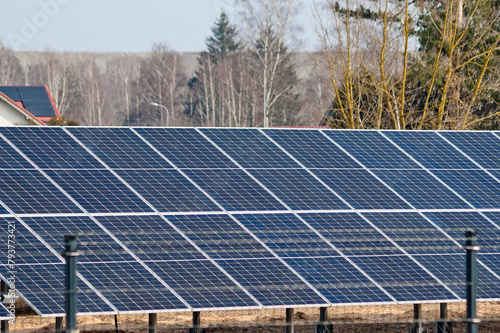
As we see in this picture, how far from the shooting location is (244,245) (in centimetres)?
1250

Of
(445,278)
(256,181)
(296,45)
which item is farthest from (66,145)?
(296,45)

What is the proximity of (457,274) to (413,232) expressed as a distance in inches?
45.2

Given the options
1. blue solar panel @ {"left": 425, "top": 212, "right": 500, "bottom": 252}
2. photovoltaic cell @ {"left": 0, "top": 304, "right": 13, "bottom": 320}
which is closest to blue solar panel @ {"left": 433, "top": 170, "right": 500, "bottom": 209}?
blue solar panel @ {"left": 425, "top": 212, "right": 500, "bottom": 252}

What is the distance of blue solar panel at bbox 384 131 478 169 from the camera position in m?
15.7

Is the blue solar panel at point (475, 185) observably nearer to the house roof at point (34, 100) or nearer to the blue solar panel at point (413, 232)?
the blue solar panel at point (413, 232)

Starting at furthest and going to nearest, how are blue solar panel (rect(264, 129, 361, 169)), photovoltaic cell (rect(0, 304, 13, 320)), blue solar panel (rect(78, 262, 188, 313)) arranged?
blue solar panel (rect(264, 129, 361, 169)) → blue solar panel (rect(78, 262, 188, 313)) → photovoltaic cell (rect(0, 304, 13, 320))

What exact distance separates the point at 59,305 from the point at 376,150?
24.9 feet

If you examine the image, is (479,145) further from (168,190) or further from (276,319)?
(168,190)

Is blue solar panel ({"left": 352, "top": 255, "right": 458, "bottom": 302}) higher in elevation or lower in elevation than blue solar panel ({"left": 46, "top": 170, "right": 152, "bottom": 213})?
lower

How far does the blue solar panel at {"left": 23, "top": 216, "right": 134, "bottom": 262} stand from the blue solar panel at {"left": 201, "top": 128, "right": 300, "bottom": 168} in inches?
134

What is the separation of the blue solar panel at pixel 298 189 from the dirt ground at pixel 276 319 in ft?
11.8

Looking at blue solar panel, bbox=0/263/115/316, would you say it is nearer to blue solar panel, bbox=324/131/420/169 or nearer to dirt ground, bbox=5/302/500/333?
dirt ground, bbox=5/302/500/333

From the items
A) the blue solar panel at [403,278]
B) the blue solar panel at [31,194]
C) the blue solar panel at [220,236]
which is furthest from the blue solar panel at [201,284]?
the blue solar panel at [403,278]

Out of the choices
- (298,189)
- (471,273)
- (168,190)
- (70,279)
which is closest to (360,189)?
(298,189)
